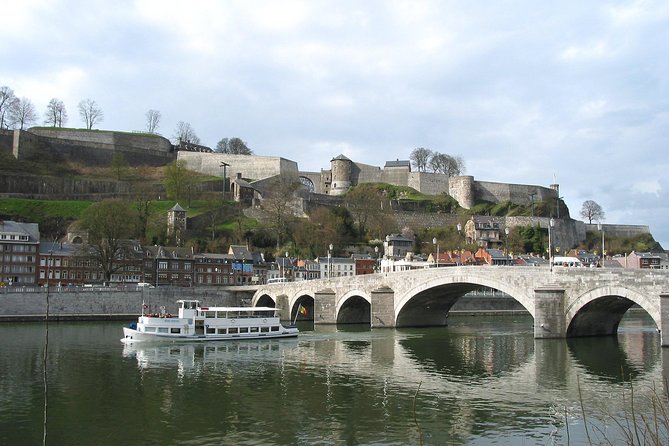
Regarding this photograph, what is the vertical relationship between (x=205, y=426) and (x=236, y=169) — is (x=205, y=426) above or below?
below

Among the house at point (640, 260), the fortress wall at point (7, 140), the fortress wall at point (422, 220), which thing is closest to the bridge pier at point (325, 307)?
the house at point (640, 260)

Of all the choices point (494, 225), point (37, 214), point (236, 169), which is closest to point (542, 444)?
point (37, 214)

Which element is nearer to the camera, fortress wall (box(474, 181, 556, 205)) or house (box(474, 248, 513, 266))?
house (box(474, 248, 513, 266))

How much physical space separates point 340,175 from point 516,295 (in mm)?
70767

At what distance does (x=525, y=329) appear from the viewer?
145 ft

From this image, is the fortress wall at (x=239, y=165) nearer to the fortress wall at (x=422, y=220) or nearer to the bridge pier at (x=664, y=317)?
the fortress wall at (x=422, y=220)

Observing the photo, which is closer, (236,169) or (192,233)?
(192,233)

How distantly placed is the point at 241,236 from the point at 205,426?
204ft

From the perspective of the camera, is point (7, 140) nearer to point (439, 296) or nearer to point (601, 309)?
point (439, 296)

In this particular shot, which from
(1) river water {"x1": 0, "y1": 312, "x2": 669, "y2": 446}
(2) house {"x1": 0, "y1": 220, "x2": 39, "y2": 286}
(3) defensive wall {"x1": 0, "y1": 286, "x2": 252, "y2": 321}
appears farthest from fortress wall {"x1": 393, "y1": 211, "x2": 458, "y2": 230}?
(1) river water {"x1": 0, "y1": 312, "x2": 669, "y2": 446}

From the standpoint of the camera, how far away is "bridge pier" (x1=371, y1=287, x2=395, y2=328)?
139 feet

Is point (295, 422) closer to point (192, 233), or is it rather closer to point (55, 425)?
point (55, 425)

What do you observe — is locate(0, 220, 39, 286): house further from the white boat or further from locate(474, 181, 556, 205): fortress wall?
locate(474, 181, 556, 205): fortress wall

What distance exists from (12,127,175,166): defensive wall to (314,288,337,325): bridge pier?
54.5 metres
